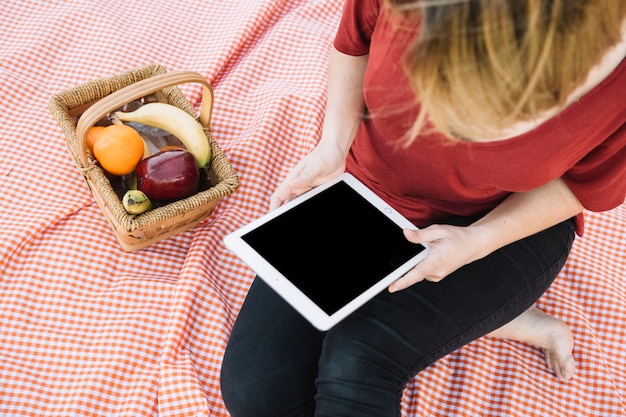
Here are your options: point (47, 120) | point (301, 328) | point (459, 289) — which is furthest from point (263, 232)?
point (47, 120)

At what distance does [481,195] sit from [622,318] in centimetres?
54

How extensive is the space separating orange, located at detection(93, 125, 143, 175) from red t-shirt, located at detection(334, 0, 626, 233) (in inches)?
17.5

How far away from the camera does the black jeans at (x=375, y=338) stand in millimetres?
858

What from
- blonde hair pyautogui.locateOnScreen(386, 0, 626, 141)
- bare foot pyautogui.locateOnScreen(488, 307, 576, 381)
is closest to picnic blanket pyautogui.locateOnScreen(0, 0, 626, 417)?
bare foot pyautogui.locateOnScreen(488, 307, 576, 381)

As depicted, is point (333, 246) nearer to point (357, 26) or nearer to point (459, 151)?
point (459, 151)

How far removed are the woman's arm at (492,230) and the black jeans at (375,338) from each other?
0.16 feet

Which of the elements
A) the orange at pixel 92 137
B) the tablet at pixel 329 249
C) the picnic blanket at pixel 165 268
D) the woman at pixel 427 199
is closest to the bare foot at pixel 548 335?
the picnic blanket at pixel 165 268

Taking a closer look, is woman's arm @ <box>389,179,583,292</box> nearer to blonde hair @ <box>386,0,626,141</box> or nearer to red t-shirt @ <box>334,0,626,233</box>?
red t-shirt @ <box>334,0,626,233</box>

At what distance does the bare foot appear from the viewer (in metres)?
1.10

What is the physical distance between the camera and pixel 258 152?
1328 millimetres

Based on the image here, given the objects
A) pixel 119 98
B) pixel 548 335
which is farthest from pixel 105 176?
pixel 548 335

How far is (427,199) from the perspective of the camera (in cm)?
96

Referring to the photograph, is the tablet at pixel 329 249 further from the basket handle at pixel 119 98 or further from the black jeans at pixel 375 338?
the basket handle at pixel 119 98

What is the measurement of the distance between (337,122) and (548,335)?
600 millimetres
